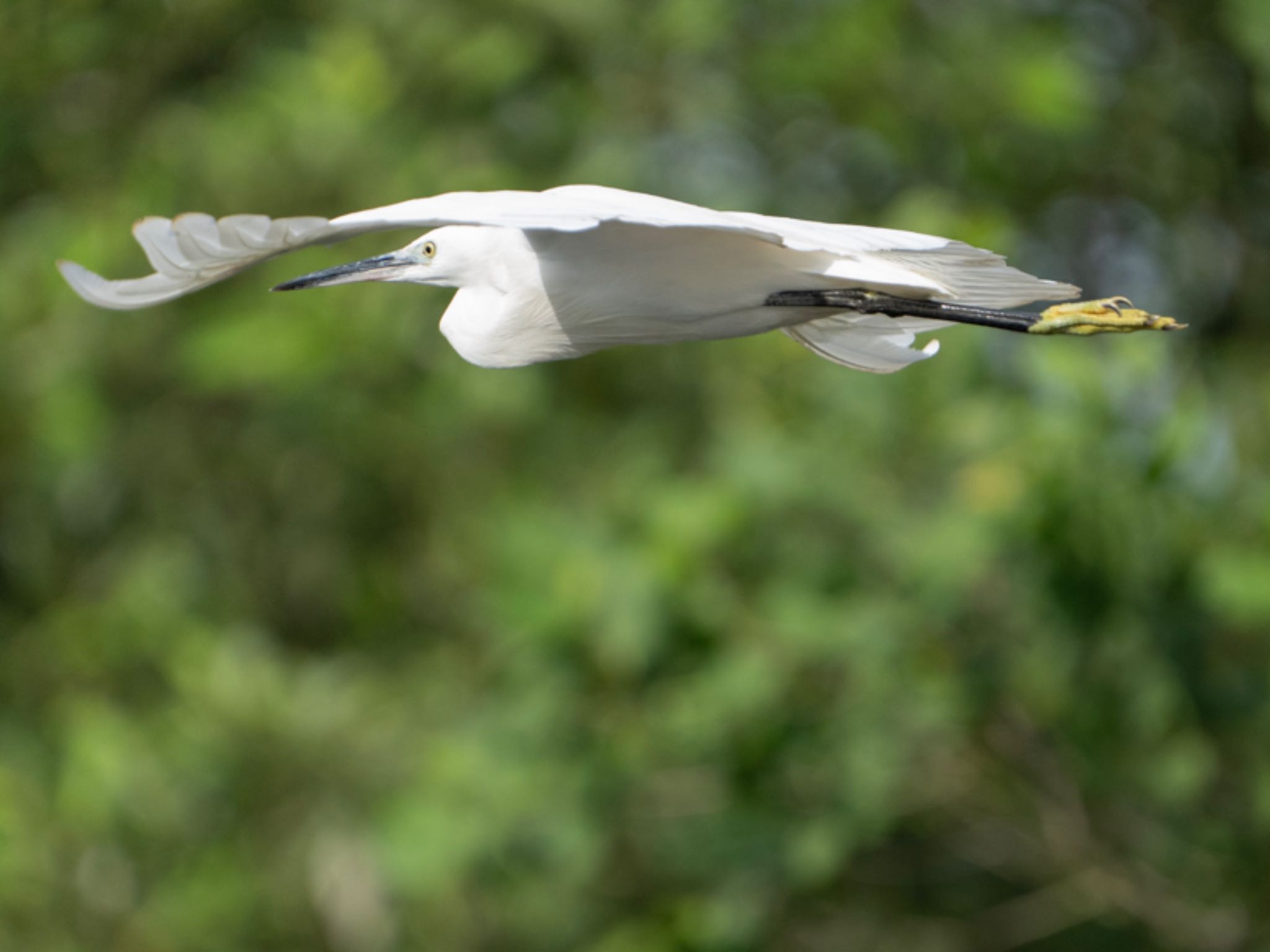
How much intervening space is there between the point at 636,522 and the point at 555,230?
3.23m

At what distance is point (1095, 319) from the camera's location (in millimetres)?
2008

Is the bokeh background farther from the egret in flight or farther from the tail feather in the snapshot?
the egret in flight

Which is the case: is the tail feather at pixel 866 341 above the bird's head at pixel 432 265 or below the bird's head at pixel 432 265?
below

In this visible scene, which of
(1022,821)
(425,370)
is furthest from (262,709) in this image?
(1022,821)

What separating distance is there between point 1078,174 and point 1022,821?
2.94 metres

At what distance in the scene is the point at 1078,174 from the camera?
255 inches

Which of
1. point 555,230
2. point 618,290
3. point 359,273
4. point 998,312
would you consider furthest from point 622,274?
point 998,312

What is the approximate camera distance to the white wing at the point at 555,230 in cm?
150

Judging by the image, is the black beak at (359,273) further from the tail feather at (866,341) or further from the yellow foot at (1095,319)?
the yellow foot at (1095,319)

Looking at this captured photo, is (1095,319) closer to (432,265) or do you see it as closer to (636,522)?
(432,265)

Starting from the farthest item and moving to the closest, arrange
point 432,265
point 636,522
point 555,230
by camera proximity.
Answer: point 636,522, point 432,265, point 555,230

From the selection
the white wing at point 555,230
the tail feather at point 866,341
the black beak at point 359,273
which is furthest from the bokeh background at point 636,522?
the black beak at point 359,273

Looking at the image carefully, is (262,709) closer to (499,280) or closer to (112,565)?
(112,565)

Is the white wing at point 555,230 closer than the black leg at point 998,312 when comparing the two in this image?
Yes
